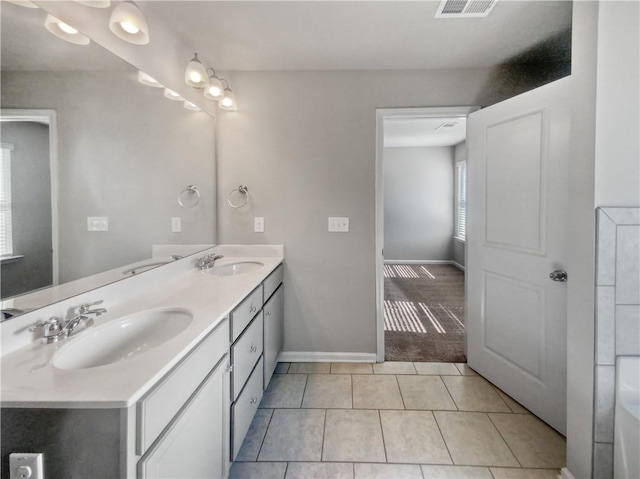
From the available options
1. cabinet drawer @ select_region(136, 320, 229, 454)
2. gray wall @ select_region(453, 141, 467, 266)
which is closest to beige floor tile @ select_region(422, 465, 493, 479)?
cabinet drawer @ select_region(136, 320, 229, 454)

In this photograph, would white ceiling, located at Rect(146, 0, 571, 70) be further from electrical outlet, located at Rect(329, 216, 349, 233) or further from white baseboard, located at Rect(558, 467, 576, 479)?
white baseboard, located at Rect(558, 467, 576, 479)

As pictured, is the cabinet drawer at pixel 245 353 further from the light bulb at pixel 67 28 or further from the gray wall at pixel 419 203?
the gray wall at pixel 419 203

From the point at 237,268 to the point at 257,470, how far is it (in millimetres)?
1264

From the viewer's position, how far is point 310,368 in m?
2.40

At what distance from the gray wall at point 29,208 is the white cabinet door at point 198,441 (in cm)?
70

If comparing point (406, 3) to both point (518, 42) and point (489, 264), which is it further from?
point (489, 264)

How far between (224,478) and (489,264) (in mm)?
2036

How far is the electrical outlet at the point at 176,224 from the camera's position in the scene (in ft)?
6.18

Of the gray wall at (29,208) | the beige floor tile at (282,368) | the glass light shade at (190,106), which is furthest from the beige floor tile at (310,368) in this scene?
the glass light shade at (190,106)

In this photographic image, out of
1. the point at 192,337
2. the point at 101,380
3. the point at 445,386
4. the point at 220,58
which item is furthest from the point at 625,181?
the point at 220,58

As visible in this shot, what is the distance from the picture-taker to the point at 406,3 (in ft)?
5.44

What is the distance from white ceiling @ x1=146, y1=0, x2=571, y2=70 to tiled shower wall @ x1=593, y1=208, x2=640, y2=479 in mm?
1381

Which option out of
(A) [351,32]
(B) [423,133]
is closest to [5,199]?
(A) [351,32]

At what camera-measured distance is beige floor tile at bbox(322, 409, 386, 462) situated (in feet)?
5.06
